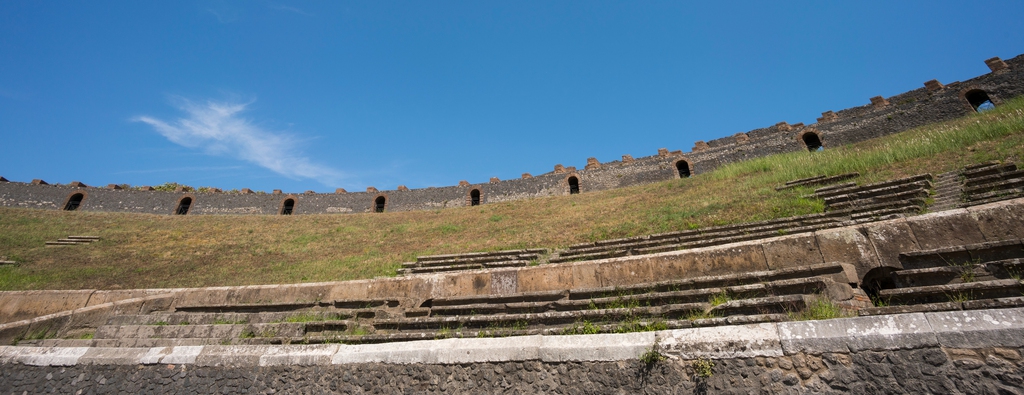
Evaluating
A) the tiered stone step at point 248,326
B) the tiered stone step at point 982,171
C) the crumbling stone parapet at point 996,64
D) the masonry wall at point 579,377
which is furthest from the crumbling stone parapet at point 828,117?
the tiered stone step at point 248,326

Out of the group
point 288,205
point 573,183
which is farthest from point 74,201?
point 573,183

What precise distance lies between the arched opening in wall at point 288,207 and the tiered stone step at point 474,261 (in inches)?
852

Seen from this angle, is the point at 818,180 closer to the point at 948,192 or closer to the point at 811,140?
the point at 948,192

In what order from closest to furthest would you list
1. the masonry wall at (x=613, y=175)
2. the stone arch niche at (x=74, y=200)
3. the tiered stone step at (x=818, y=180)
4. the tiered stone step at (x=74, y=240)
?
1. the tiered stone step at (x=818, y=180)
2. the masonry wall at (x=613, y=175)
3. the tiered stone step at (x=74, y=240)
4. the stone arch niche at (x=74, y=200)

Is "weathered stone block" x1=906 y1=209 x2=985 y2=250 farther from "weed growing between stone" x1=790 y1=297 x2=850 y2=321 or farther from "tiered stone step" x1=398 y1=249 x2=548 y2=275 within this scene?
"tiered stone step" x1=398 y1=249 x2=548 y2=275

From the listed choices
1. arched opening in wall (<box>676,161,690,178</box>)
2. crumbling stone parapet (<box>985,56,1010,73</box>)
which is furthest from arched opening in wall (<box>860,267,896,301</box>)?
crumbling stone parapet (<box>985,56,1010,73</box>)

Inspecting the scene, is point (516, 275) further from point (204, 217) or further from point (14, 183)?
point (14, 183)

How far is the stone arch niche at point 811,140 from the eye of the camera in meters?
21.5

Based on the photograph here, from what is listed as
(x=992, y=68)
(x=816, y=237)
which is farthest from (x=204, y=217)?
(x=992, y=68)

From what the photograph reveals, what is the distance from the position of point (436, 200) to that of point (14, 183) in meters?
26.2

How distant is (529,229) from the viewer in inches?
647

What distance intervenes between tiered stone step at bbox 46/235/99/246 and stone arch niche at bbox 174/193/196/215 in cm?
874

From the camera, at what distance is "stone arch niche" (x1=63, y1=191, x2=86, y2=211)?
88.2 feet

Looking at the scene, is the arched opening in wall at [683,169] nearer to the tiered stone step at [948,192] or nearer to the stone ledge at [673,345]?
the tiered stone step at [948,192]
